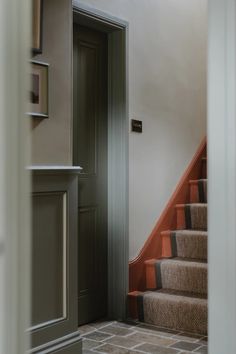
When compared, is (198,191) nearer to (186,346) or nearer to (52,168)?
(186,346)

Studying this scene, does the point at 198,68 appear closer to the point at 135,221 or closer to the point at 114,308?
the point at 135,221

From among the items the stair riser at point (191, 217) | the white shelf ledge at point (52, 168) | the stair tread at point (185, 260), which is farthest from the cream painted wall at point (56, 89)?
the stair riser at point (191, 217)

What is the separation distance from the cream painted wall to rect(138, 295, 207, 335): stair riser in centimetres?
132

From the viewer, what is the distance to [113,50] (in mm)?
3689

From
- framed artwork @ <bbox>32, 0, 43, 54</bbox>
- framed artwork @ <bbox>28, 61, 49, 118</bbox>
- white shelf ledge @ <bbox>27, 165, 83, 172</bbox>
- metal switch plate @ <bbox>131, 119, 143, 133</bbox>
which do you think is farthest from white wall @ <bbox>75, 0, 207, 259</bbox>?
white shelf ledge @ <bbox>27, 165, 83, 172</bbox>

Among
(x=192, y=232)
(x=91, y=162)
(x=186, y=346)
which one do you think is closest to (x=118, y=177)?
(x=91, y=162)

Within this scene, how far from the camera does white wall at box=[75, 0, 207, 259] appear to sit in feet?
12.4

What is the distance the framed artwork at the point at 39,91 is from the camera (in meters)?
2.59

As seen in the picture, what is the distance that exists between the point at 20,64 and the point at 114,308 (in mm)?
3304

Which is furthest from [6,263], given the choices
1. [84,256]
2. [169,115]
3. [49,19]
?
[169,115]

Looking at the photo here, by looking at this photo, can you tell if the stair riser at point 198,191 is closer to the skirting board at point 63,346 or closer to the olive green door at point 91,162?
the olive green door at point 91,162

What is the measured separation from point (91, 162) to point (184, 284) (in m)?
1.13

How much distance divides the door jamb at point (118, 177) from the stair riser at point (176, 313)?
0.18m

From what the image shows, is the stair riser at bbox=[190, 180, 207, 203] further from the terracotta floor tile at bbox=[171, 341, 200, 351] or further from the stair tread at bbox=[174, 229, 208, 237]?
the terracotta floor tile at bbox=[171, 341, 200, 351]
